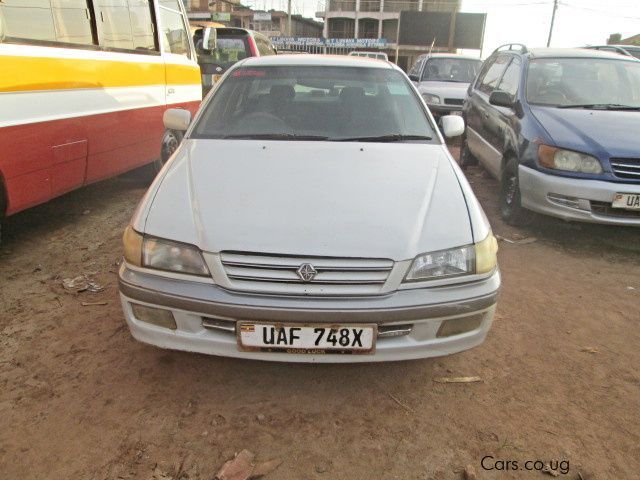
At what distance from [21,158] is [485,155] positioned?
181 inches

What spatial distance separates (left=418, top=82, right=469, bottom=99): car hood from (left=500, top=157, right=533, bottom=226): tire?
18.3 ft

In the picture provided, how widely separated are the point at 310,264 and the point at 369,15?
53.4m

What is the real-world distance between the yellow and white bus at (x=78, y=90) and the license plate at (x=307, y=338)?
7.26 ft

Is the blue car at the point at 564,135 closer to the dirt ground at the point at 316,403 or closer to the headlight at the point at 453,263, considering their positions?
the dirt ground at the point at 316,403

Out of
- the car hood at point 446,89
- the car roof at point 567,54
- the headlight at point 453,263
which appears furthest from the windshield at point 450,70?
the headlight at point 453,263

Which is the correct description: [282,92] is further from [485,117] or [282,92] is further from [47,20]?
[485,117]

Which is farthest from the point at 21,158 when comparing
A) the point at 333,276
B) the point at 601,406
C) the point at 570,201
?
the point at 570,201

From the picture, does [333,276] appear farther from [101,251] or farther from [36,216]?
[36,216]

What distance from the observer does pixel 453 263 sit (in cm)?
215

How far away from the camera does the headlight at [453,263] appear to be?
2100 mm

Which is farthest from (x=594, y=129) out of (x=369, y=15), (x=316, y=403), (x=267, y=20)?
(x=267, y=20)

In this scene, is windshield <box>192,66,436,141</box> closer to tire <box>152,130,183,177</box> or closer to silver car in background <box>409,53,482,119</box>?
tire <box>152,130,183,177</box>

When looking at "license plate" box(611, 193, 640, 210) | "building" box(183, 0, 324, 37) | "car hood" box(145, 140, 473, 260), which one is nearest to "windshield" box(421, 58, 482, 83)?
"license plate" box(611, 193, 640, 210)

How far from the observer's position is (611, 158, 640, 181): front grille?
13.1ft
